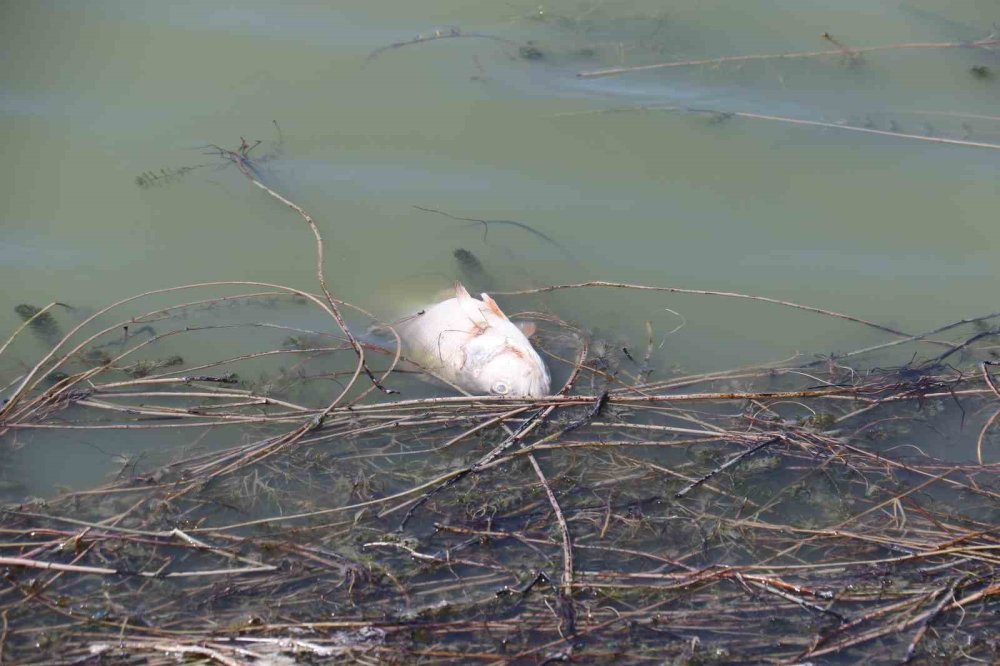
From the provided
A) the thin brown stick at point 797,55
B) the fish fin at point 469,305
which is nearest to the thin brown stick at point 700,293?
the fish fin at point 469,305

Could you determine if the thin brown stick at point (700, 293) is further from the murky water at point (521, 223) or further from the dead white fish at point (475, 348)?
the dead white fish at point (475, 348)

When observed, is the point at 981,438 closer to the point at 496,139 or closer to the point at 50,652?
the point at 496,139

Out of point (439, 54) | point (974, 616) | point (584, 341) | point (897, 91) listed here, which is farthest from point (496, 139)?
point (974, 616)

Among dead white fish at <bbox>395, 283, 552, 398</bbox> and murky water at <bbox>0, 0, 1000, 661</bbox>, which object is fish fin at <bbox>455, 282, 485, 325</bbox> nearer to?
dead white fish at <bbox>395, 283, 552, 398</bbox>

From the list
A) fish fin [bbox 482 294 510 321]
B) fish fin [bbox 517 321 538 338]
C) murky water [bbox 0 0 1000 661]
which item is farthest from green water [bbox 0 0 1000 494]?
fish fin [bbox 482 294 510 321]

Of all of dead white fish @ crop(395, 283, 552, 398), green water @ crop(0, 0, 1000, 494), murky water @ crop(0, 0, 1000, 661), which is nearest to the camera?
murky water @ crop(0, 0, 1000, 661)

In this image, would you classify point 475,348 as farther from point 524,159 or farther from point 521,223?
point 524,159
